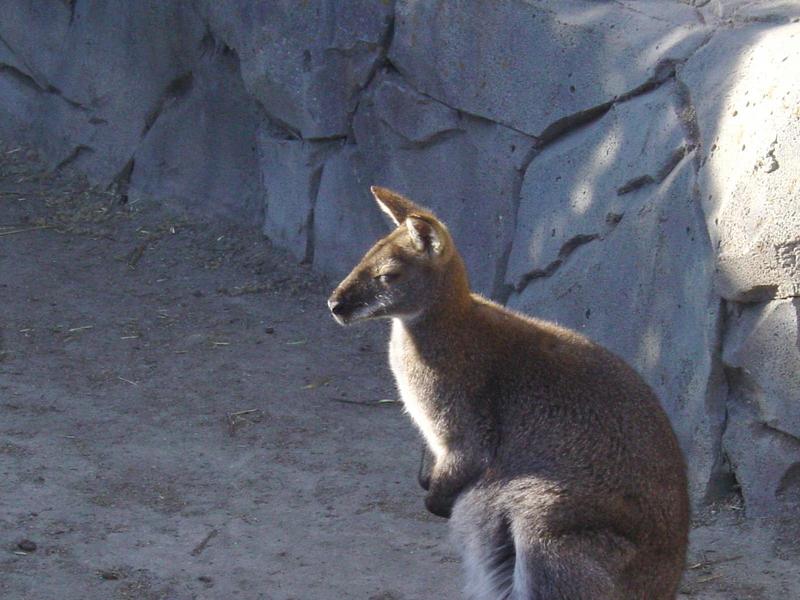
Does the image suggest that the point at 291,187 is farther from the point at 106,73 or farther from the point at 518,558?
the point at 518,558

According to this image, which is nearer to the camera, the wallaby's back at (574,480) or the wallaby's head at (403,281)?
the wallaby's back at (574,480)

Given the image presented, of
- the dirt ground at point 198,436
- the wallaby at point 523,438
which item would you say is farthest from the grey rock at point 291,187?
the wallaby at point 523,438

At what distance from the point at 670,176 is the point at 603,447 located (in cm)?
170

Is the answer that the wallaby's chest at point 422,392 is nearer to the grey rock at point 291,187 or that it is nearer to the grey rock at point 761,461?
Result: the grey rock at point 761,461

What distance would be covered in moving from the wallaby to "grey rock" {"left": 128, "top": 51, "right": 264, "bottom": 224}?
A: 3.55 m

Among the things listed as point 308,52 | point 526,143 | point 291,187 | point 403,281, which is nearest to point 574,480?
point 403,281

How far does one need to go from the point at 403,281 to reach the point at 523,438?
0.65 meters

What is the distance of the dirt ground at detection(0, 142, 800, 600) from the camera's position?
4.92 m

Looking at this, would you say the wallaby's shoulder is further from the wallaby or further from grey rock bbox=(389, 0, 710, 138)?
grey rock bbox=(389, 0, 710, 138)

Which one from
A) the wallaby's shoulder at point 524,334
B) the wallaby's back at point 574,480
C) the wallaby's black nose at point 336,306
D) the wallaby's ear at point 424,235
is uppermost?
the wallaby's ear at point 424,235

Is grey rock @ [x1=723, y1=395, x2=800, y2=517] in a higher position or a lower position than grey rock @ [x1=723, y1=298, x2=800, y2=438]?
lower

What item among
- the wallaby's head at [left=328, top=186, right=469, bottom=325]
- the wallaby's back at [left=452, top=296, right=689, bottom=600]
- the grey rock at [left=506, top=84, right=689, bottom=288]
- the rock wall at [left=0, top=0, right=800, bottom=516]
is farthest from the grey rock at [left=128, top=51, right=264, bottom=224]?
the wallaby's back at [left=452, top=296, right=689, bottom=600]

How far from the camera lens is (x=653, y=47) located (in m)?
5.55

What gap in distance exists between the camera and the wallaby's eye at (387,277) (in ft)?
14.5
